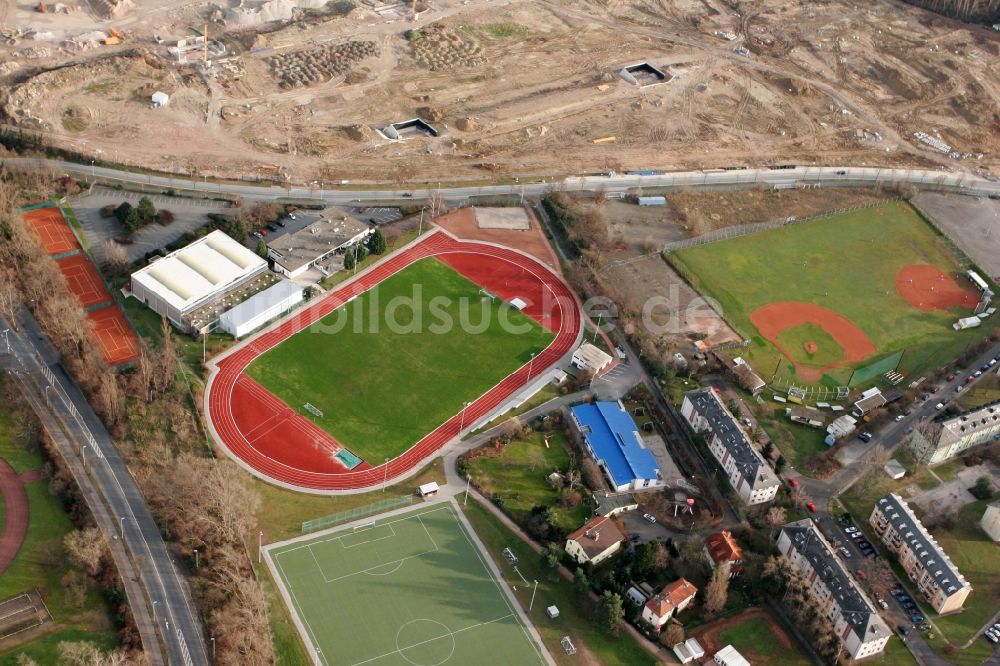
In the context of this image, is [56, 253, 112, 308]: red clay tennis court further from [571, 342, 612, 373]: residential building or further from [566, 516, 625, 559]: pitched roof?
[566, 516, 625, 559]: pitched roof

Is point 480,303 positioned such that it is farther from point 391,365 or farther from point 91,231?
point 91,231

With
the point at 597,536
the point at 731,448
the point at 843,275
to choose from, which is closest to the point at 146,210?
the point at 597,536

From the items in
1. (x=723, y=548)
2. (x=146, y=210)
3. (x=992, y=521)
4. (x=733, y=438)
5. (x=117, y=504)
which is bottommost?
(x=117, y=504)

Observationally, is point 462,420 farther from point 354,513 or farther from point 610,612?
point 610,612

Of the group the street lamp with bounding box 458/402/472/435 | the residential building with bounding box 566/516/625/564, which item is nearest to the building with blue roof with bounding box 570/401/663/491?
the residential building with bounding box 566/516/625/564

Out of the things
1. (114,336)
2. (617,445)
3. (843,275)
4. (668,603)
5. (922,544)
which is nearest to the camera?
(668,603)

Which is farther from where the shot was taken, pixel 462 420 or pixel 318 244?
pixel 318 244
